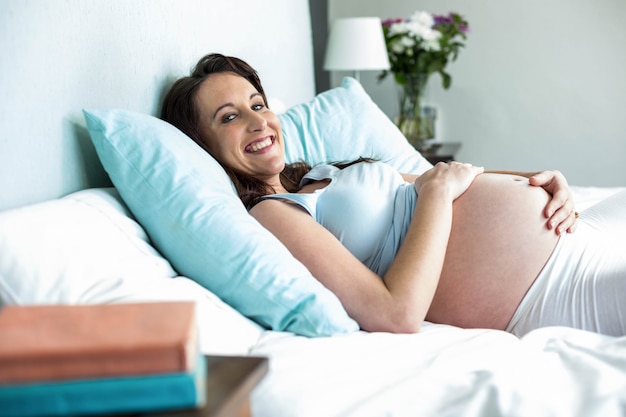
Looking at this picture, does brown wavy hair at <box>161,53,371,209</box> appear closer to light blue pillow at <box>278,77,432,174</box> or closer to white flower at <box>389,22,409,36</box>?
light blue pillow at <box>278,77,432,174</box>

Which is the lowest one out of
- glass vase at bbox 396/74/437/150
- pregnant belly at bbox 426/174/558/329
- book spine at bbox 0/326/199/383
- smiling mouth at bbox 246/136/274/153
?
glass vase at bbox 396/74/437/150

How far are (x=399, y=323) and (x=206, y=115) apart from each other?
2.14ft

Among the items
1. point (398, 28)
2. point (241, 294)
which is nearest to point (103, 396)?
point (241, 294)

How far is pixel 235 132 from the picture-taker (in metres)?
1.57

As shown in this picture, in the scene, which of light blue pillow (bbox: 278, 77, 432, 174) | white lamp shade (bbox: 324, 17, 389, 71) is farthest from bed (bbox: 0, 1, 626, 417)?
white lamp shade (bbox: 324, 17, 389, 71)

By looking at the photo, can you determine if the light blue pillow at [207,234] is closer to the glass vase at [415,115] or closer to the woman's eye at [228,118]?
the woman's eye at [228,118]

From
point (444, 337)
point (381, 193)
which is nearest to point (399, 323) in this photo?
point (444, 337)

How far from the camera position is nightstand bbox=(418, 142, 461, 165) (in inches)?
128

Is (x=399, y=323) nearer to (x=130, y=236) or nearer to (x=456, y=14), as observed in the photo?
(x=130, y=236)

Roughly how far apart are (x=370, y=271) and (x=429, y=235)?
14 cm

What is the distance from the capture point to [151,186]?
47.7 inches

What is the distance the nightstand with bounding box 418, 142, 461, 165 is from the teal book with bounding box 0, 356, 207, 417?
2673 mm

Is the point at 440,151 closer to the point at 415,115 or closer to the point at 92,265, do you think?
the point at 415,115

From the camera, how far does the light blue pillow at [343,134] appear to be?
198cm
